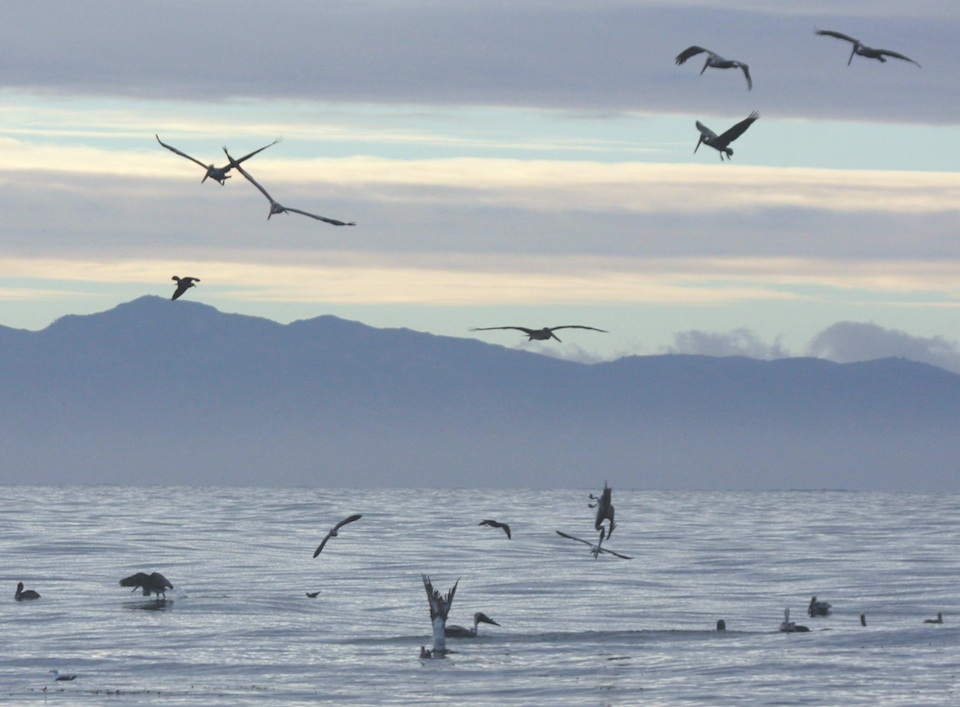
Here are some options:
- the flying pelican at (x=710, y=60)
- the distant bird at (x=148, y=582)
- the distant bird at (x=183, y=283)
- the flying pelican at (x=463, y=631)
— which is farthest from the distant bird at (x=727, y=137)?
the distant bird at (x=148, y=582)

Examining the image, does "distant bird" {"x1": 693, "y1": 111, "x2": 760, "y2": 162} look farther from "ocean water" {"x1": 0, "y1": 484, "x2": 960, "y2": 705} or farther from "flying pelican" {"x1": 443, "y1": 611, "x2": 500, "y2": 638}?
"flying pelican" {"x1": 443, "y1": 611, "x2": 500, "y2": 638}

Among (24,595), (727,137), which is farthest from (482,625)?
(727,137)

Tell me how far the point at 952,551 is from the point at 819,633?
1815 inches

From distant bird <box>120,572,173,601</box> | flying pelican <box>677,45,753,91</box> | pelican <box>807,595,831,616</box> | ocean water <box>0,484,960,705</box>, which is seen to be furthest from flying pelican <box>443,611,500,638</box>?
flying pelican <box>677,45,753,91</box>

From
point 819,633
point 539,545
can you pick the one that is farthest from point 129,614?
point 539,545

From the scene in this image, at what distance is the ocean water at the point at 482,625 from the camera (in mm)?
35531

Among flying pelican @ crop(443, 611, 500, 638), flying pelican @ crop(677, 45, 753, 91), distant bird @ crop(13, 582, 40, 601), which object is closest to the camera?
flying pelican @ crop(677, 45, 753, 91)

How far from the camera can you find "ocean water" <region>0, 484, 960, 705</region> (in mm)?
35531

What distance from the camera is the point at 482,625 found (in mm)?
46656

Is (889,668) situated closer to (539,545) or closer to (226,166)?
(226,166)

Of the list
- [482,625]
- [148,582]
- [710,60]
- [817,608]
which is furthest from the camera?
[148,582]

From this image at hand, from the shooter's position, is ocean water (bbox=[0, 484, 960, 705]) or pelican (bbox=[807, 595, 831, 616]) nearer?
ocean water (bbox=[0, 484, 960, 705])

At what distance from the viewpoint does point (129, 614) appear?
4912cm

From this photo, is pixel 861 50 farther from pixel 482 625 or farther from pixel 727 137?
pixel 482 625
